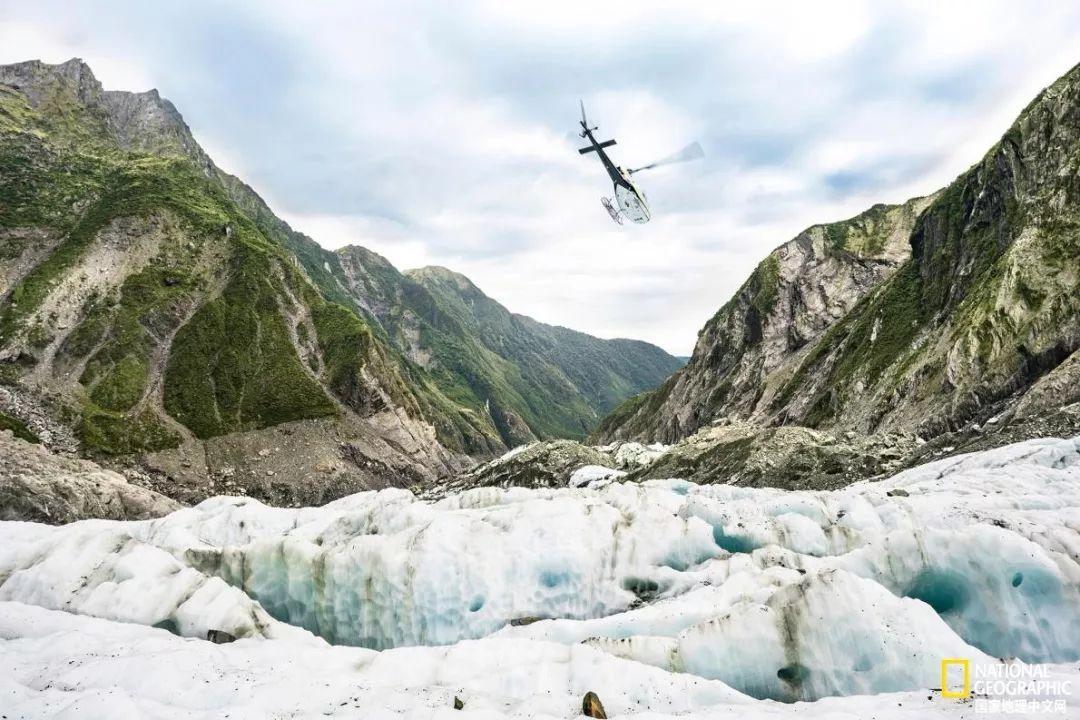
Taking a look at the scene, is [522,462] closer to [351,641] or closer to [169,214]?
[351,641]

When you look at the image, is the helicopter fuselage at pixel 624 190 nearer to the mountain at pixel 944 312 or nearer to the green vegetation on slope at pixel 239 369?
the mountain at pixel 944 312

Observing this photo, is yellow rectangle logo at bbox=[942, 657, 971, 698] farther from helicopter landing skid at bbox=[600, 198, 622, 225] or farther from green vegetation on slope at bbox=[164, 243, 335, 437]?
green vegetation on slope at bbox=[164, 243, 335, 437]

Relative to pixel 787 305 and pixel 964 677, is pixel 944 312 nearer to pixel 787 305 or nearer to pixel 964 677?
Result: pixel 787 305

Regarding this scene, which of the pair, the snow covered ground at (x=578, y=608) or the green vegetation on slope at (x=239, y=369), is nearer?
the snow covered ground at (x=578, y=608)

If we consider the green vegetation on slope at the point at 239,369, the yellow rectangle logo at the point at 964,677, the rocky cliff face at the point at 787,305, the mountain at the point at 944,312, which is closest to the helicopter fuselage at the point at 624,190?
the mountain at the point at 944,312

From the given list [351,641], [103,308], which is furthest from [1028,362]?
[103,308]

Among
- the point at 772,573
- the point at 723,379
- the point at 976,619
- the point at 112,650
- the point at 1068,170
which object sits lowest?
the point at 976,619
